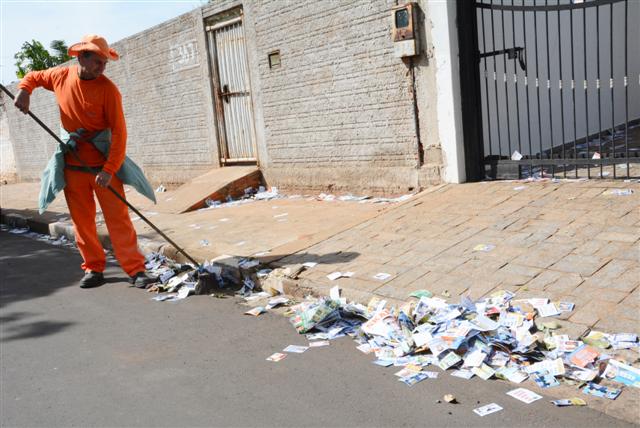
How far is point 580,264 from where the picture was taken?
153 inches

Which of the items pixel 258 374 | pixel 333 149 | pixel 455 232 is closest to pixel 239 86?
pixel 333 149

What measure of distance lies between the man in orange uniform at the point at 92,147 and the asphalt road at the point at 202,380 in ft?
2.49

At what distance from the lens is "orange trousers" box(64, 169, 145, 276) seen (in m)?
5.24

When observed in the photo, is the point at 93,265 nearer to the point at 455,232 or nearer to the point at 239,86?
the point at 455,232

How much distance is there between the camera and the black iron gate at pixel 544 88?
19.6 ft

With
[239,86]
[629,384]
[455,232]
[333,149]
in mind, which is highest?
[239,86]

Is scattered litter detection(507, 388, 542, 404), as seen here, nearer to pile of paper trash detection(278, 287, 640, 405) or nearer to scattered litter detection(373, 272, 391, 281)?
pile of paper trash detection(278, 287, 640, 405)

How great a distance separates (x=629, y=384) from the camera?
2723 millimetres

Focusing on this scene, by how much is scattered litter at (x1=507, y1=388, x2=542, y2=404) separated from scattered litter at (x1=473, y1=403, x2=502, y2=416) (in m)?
0.13

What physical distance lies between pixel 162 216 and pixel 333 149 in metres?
2.71

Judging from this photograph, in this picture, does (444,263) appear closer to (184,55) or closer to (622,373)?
(622,373)

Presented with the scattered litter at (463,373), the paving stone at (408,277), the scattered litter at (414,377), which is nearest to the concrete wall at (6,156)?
the paving stone at (408,277)

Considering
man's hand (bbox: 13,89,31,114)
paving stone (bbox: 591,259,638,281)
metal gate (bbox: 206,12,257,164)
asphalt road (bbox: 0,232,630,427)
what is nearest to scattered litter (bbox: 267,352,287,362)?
asphalt road (bbox: 0,232,630,427)

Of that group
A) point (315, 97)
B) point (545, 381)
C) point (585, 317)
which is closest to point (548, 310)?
point (585, 317)
